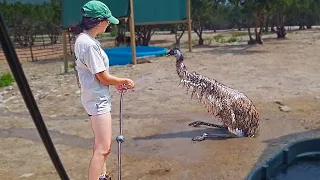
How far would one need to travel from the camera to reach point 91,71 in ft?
9.46

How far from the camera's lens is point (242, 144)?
187 inches

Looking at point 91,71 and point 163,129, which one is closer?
point 91,71

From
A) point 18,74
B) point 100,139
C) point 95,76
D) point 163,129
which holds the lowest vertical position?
point 163,129

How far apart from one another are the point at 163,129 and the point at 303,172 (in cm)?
188

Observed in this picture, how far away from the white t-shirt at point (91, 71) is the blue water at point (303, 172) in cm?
192

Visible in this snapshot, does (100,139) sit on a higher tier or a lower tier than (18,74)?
lower

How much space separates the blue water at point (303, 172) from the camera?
416cm

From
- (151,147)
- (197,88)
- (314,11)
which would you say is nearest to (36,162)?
(151,147)

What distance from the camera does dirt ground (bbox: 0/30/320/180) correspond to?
13.8ft

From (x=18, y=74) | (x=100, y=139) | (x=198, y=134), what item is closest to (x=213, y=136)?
(x=198, y=134)

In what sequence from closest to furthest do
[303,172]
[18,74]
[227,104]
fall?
[18,74], [303,172], [227,104]

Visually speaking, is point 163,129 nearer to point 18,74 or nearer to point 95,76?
point 95,76

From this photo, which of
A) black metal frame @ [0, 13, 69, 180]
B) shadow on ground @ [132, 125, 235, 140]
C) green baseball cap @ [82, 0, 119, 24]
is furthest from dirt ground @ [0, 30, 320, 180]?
black metal frame @ [0, 13, 69, 180]

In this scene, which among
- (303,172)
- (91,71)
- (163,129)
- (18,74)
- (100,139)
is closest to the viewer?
(18,74)
